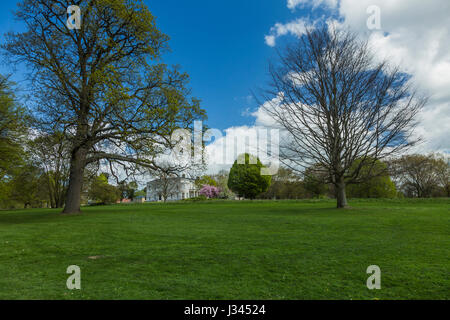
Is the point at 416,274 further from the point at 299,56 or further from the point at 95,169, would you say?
the point at 95,169

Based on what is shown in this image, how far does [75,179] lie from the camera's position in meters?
16.7

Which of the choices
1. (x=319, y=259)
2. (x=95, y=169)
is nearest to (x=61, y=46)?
(x=95, y=169)

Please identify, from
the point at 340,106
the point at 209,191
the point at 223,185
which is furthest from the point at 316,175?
the point at 223,185

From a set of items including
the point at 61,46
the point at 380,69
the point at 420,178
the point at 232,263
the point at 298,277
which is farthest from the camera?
the point at 420,178

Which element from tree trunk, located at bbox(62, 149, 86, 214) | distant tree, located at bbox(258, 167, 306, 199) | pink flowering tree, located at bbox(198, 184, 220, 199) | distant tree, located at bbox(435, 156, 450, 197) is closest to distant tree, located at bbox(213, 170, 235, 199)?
pink flowering tree, located at bbox(198, 184, 220, 199)

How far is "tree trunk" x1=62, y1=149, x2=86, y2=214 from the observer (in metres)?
16.7

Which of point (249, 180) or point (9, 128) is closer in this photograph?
point (9, 128)

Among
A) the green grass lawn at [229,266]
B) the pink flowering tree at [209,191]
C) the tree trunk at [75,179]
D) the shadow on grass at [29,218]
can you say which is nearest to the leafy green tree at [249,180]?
the pink flowering tree at [209,191]

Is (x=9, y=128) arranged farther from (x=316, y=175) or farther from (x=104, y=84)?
(x=316, y=175)

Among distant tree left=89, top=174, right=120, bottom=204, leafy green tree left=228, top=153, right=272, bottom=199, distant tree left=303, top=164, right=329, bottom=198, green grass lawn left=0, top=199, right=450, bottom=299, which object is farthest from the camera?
leafy green tree left=228, top=153, right=272, bottom=199

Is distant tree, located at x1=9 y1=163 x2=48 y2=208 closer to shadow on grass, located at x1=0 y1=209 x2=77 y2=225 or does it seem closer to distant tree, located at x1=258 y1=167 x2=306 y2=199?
shadow on grass, located at x1=0 y1=209 x2=77 y2=225
